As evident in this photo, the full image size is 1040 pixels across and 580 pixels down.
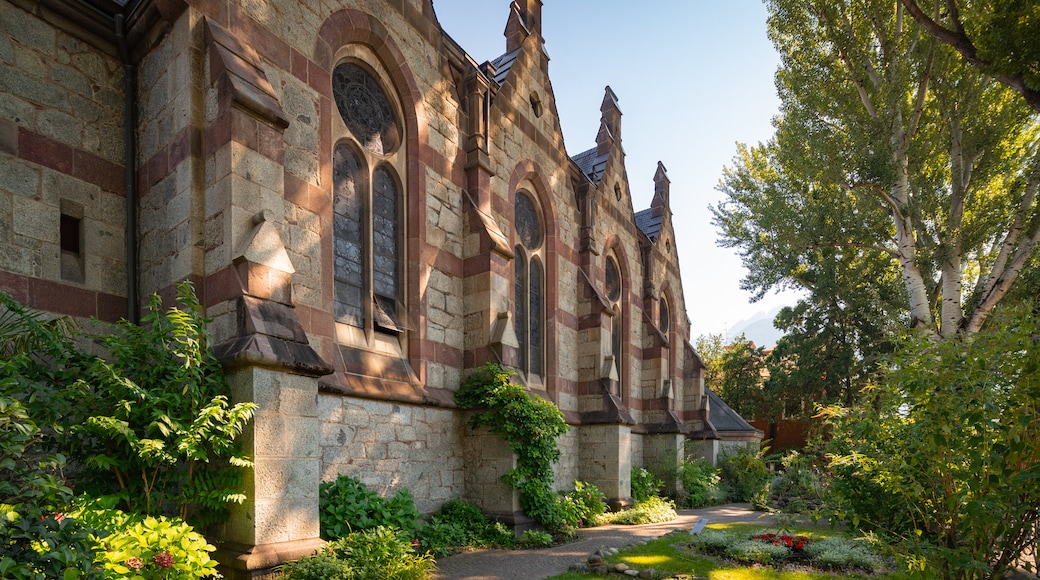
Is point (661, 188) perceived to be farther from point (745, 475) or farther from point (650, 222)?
point (745, 475)

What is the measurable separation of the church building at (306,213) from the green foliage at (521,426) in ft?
→ 1.01

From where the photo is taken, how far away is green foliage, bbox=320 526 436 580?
588 centimetres

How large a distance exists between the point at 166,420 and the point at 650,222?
19.5 meters

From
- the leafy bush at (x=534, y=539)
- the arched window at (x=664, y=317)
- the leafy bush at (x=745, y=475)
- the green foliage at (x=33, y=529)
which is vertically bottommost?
the leafy bush at (x=745, y=475)

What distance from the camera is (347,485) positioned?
7.29 meters

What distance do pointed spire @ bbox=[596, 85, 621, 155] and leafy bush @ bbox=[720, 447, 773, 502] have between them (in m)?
11.8

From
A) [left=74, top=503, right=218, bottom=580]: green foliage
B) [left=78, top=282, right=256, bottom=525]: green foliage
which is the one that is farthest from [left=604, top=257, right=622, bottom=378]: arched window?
[left=74, top=503, right=218, bottom=580]: green foliage

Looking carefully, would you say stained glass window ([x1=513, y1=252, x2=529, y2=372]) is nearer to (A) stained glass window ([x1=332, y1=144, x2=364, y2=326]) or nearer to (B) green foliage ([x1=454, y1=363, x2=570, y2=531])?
(B) green foliage ([x1=454, y1=363, x2=570, y2=531])

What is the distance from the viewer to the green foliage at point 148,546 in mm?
4094

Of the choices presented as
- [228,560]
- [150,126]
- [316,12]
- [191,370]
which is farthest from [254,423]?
[316,12]

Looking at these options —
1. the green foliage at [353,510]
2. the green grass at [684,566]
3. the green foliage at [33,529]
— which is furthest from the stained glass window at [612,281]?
the green foliage at [33,529]

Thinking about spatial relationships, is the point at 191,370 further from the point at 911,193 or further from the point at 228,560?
the point at 911,193

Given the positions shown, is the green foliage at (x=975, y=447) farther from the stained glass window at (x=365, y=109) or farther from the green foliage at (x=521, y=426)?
the stained glass window at (x=365, y=109)

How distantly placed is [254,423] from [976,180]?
18.2 metres
